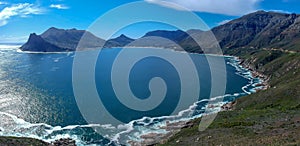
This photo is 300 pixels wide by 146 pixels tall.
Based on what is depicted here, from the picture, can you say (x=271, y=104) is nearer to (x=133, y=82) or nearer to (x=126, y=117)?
(x=126, y=117)

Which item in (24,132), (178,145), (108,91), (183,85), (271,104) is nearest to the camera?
(178,145)

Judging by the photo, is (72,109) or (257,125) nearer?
(257,125)

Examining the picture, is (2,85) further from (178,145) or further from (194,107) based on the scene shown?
(178,145)

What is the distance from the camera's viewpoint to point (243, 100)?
260 ft

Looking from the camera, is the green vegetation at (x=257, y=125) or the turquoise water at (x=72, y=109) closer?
the green vegetation at (x=257, y=125)

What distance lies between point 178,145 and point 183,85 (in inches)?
2726

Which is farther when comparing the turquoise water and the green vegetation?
the turquoise water

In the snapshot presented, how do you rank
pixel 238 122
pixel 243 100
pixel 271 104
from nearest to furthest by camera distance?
pixel 238 122
pixel 271 104
pixel 243 100

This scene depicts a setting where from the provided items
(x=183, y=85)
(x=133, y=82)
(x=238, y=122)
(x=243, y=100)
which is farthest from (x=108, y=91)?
(x=238, y=122)

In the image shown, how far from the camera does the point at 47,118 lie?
70.0 metres

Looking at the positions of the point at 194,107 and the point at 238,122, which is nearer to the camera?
the point at 238,122

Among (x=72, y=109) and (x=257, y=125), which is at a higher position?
(x=257, y=125)

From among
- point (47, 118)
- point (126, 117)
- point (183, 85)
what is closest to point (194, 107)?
point (126, 117)

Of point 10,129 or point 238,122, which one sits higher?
point 238,122
